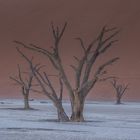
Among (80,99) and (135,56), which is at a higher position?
(80,99)

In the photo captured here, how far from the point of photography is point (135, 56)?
150ft

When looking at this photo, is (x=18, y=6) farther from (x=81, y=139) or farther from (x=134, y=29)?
(x=81, y=139)

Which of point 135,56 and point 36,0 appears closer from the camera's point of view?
point 135,56

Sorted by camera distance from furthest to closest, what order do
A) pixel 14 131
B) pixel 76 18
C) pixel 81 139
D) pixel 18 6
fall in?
pixel 18 6 < pixel 76 18 < pixel 14 131 < pixel 81 139

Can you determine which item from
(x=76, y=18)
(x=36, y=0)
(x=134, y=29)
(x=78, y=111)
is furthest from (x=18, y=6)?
(x=78, y=111)

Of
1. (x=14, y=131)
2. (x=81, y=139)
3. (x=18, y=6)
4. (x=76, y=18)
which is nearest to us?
(x=81, y=139)

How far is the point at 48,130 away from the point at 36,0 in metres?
44.8

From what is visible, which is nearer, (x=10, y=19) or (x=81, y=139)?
(x=81, y=139)

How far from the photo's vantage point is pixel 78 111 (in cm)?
1457

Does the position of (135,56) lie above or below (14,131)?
below

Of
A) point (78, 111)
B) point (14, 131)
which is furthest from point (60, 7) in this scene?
point (14, 131)

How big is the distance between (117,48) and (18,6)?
12441 millimetres

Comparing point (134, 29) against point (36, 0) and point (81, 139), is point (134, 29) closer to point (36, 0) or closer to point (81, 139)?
point (36, 0)

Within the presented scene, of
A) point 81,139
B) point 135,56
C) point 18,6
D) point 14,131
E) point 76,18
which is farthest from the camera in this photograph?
point 18,6
